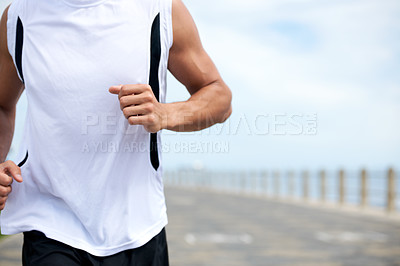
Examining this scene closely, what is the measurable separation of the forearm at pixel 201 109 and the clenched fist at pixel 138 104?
9cm

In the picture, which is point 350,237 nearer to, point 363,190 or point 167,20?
point 363,190

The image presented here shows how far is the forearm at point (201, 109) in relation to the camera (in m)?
1.83

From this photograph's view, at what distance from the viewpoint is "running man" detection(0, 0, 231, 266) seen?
6.10 ft

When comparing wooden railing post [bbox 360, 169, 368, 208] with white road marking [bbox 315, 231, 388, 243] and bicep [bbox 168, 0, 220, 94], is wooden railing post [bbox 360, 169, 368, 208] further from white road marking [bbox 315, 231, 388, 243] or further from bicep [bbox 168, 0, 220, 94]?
bicep [bbox 168, 0, 220, 94]

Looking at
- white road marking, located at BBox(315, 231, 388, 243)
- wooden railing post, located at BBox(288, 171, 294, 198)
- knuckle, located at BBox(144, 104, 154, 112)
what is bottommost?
wooden railing post, located at BBox(288, 171, 294, 198)

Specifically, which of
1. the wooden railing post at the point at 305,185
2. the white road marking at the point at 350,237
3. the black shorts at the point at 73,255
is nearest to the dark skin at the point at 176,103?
the black shorts at the point at 73,255

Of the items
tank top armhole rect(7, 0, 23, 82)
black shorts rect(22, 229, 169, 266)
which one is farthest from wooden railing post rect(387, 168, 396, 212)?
tank top armhole rect(7, 0, 23, 82)

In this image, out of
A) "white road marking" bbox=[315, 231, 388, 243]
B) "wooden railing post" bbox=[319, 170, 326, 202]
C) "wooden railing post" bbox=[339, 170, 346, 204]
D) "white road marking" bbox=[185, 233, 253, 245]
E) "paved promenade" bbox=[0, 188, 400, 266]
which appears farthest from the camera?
"wooden railing post" bbox=[319, 170, 326, 202]

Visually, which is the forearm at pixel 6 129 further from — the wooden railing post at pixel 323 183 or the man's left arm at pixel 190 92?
the wooden railing post at pixel 323 183

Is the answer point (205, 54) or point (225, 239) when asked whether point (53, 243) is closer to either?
→ point (205, 54)

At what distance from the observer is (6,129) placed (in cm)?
220

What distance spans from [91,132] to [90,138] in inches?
1.1

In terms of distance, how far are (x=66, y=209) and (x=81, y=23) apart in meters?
0.64

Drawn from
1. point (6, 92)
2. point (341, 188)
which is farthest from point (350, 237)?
point (341, 188)
